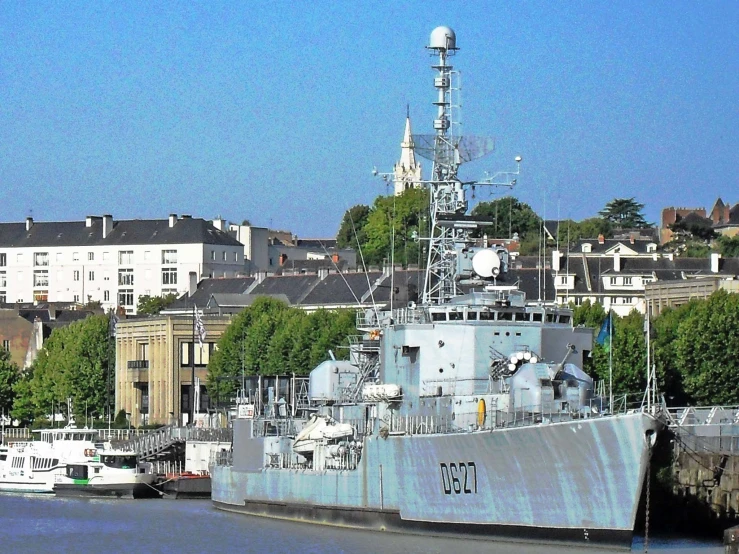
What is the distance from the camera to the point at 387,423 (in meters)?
49.4

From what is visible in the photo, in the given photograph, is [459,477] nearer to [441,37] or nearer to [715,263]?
[441,37]

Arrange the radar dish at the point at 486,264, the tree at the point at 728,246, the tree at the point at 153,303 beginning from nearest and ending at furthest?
the radar dish at the point at 486,264
the tree at the point at 153,303
the tree at the point at 728,246

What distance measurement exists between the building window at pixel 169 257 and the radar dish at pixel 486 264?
10070 cm

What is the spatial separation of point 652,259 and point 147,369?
36.0 metres

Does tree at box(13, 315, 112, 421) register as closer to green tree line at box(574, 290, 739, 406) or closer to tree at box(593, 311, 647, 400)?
tree at box(593, 311, 647, 400)

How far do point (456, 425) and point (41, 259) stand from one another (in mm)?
114936

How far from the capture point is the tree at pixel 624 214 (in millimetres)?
172875

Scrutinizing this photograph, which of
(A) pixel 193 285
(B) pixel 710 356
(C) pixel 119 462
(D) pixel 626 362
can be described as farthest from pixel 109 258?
(B) pixel 710 356

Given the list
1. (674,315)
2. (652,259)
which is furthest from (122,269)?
(674,315)

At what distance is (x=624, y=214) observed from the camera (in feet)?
574

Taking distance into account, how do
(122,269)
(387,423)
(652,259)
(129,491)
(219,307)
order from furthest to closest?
(122,269) → (652,259) → (219,307) → (129,491) → (387,423)

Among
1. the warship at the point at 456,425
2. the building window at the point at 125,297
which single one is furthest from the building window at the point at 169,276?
the warship at the point at 456,425

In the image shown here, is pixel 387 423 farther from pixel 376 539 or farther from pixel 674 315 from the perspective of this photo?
pixel 674 315

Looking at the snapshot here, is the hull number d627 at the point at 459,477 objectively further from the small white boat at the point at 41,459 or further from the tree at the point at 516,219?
the tree at the point at 516,219
